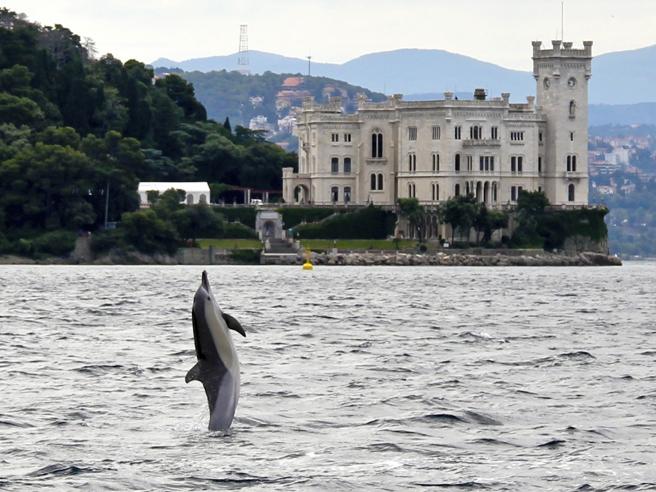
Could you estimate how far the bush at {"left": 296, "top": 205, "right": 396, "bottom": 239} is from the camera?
550 feet

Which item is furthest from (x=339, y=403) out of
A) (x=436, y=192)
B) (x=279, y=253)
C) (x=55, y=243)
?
(x=436, y=192)

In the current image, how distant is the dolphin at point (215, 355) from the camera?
1025 inches

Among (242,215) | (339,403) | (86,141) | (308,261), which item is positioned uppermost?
(86,141)

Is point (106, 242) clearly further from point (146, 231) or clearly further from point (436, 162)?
point (436, 162)

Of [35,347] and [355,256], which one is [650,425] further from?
[355,256]

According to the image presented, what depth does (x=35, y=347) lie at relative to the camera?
45.6 meters

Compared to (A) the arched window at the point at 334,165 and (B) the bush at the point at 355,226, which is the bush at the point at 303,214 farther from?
(A) the arched window at the point at 334,165

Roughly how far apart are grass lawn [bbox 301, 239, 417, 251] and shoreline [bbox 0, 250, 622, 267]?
11.2 feet

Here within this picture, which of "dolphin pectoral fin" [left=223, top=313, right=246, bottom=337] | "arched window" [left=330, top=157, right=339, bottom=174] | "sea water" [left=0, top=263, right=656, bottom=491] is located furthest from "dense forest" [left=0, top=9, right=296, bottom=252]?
"dolphin pectoral fin" [left=223, top=313, right=246, bottom=337]

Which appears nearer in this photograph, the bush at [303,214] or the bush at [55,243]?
the bush at [55,243]

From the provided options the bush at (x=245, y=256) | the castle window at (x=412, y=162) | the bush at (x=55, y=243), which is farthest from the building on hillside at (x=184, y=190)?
the castle window at (x=412, y=162)

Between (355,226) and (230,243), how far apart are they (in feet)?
44.7

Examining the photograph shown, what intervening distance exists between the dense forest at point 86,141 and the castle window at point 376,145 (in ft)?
40.1

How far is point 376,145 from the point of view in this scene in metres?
177
